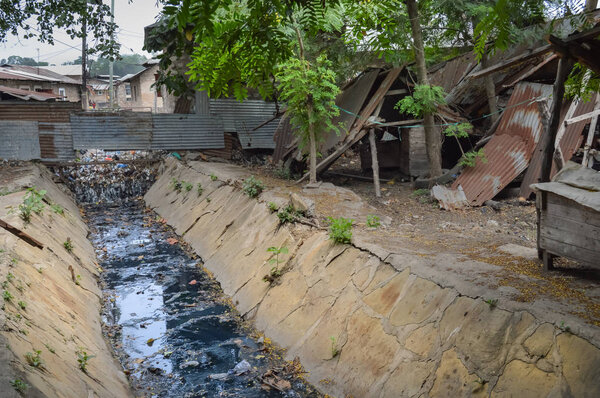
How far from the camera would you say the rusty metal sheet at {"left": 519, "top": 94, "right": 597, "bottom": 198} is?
10805mm

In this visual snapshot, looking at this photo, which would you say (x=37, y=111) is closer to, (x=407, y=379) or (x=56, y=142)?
(x=56, y=142)

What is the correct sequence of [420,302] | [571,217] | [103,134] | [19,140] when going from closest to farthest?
[571,217] → [420,302] → [19,140] → [103,134]

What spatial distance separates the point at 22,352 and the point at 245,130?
1625cm

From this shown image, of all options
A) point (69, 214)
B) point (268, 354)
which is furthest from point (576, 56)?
point (69, 214)

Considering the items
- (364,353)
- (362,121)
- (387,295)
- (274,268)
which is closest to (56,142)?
(362,121)

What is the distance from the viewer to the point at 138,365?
6.81 metres

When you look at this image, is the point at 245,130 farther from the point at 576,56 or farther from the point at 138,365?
the point at 576,56

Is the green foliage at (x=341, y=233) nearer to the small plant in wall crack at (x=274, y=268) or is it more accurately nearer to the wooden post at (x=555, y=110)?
the small plant in wall crack at (x=274, y=268)

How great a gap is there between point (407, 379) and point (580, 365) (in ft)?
5.59

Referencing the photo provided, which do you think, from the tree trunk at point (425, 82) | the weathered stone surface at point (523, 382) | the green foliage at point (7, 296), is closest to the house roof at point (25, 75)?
the tree trunk at point (425, 82)

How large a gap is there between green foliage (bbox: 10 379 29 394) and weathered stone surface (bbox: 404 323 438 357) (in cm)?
348

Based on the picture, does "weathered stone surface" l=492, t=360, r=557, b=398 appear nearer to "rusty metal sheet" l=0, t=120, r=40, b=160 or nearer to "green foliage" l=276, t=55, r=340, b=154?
"green foliage" l=276, t=55, r=340, b=154

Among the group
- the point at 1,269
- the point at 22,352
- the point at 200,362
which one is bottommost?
the point at 200,362

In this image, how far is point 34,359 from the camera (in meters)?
4.77
